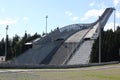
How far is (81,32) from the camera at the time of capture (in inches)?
3078

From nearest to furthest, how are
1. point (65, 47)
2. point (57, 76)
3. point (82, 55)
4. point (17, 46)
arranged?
point (57, 76) < point (82, 55) < point (65, 47) < point (17, 46)

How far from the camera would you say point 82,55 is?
2473 inches

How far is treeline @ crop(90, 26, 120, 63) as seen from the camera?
192 ft

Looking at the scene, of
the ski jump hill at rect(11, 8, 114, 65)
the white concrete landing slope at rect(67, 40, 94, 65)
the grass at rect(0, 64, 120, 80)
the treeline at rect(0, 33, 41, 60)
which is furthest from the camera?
the treeline at rect(0, 33, 41, 60)

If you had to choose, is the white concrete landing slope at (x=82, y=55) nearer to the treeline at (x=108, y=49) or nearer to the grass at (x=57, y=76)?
the treeline at (x=108, y=49)

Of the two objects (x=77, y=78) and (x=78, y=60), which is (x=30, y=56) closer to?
(x=78, y=60)

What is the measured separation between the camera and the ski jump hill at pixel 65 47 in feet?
210

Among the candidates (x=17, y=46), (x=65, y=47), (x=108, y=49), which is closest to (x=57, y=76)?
(x=108, y=49)

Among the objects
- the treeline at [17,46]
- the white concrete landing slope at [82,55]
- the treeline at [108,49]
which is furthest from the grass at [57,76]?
the treeline at [17,46]

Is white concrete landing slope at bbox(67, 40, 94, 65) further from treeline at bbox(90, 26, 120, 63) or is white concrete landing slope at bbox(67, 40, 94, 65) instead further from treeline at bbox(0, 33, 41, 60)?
treeline at bbox(0, 33, 41, 60)

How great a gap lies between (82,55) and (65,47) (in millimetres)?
8968

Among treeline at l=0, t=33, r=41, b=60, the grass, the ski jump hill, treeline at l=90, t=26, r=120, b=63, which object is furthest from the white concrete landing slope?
the grass

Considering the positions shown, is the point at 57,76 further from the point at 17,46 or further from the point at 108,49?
the point at 17,46

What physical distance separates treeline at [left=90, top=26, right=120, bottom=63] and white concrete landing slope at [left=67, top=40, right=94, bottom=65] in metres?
1.83
